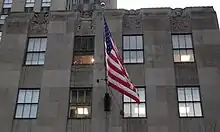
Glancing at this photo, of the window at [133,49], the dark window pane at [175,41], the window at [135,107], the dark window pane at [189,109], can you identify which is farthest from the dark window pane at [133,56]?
the dark window pane at [189,109]

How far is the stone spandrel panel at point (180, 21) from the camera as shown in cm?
2539

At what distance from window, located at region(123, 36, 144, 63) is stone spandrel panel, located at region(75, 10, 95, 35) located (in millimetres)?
2500

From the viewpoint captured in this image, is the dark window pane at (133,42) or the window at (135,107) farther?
the dark window pane at (133,42)

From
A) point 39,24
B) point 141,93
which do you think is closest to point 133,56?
point 141,93

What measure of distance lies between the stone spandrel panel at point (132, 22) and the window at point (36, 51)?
18.8ft

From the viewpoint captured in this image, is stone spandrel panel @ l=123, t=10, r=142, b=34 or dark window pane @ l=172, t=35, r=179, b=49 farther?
stone spandrel panel @ l=123, t=10, r=142, b=34

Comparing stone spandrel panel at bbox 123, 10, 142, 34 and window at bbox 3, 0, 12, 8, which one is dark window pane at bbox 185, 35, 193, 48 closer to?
stone spandrel panel at bbox 123, 10, 142, 34

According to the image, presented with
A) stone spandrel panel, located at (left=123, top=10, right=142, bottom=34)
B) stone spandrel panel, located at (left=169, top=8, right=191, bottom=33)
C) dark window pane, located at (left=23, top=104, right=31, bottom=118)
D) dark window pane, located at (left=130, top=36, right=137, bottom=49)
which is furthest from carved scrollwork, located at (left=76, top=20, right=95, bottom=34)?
dark window pane, located at (left=23, top=104, right=31, bottom=118)

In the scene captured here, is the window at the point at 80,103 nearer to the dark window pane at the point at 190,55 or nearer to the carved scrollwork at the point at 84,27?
the carved scrollwork at the point at 84,27

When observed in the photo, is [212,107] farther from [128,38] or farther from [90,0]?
[90,0]

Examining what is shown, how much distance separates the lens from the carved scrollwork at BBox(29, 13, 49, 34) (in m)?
26.0

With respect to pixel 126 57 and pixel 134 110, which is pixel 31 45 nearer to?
pixel 126 57

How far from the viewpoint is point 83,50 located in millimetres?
24812

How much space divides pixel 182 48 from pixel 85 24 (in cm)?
696
